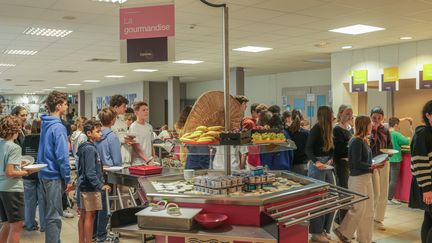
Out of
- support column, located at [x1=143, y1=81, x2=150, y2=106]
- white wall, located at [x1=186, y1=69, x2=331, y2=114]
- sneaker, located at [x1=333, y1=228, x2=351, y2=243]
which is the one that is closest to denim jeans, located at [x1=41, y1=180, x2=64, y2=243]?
sneaker, located at [x1=333, y1=228, x2=351, y2=243]

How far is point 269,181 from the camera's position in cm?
343

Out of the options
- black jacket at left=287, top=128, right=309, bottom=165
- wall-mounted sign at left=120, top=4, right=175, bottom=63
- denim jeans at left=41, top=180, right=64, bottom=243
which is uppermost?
wall-mounted sign at left=120, top=4, right=175, bottom=63

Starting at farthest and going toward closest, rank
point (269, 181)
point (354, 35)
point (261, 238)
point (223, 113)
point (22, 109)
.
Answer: point (354, 35) < point (22, 109) < point (223, 113) < point (269, 181) < point (261, 238)

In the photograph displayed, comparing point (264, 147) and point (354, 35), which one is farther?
point (354, 35)

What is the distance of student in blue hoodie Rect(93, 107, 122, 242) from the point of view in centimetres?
477

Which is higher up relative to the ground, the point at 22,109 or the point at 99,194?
the point at 22,109

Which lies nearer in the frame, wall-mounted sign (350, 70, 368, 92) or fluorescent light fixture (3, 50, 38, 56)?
fluorescent light fixture (3, 50, 38, 56)

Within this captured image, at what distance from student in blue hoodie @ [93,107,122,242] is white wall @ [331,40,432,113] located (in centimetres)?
683

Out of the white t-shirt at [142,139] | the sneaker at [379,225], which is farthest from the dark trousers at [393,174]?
the white t-shirt at [142,139]

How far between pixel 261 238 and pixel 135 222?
990 millimetres

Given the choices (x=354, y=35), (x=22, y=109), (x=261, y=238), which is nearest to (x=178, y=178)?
(x=261, y=238)

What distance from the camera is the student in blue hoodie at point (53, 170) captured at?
412 cm

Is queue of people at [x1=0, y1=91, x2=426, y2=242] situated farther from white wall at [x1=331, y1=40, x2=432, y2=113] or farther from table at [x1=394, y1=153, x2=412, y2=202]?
white wall at [x1=331, y1=40, x2=432, y2=113]

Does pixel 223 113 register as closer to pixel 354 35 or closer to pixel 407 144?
pixel 407 144
